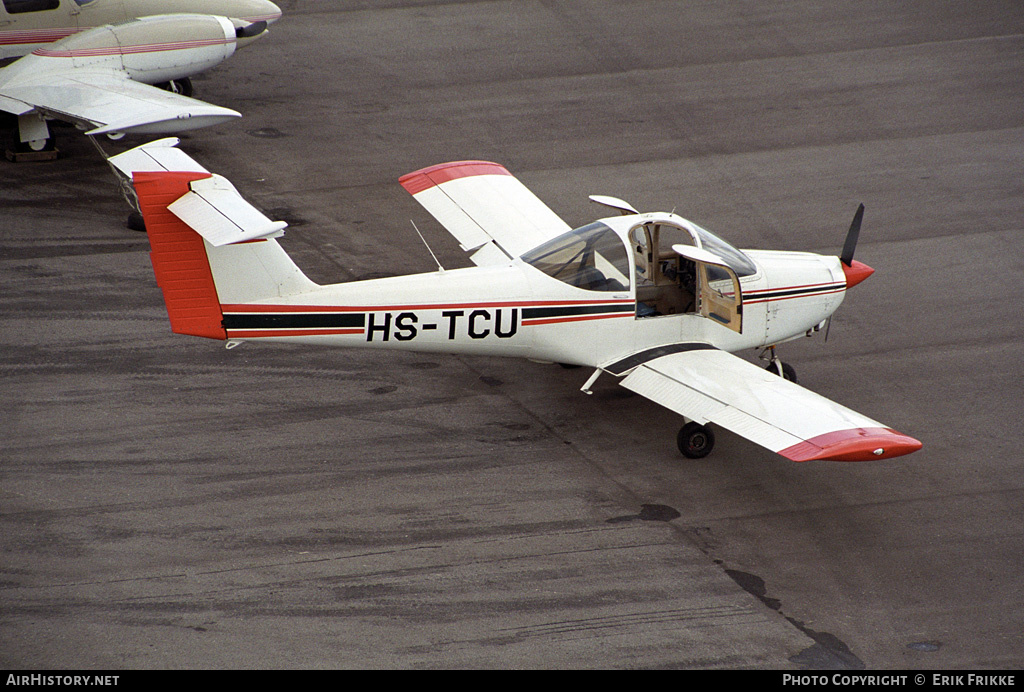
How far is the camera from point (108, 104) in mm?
17109

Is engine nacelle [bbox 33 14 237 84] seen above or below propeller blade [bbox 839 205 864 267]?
above

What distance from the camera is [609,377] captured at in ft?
43.6

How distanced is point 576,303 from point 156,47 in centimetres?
1038

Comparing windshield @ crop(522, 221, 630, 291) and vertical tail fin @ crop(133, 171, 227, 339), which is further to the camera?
windshield @ crop(522, 221, 630, 291)

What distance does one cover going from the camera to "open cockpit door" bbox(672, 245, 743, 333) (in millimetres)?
11922

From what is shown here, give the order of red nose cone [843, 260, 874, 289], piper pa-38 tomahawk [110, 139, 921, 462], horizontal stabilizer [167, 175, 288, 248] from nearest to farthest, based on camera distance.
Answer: horizontal stabilizer [167, 175, 288, 248], piper pa-38 tomahawk [110, 139, 921, 462], red nose cone [843, 260, 874, 289]

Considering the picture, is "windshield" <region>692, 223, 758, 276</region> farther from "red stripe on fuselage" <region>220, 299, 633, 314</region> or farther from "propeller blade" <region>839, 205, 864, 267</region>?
"propeller blade" <region>839, 205, 864, 267</region>

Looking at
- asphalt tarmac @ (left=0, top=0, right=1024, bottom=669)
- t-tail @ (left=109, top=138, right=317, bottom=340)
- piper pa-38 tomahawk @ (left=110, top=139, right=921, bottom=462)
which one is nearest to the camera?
asphalt tarmac @ (left=0, top=0, right=1024, bottom=669)

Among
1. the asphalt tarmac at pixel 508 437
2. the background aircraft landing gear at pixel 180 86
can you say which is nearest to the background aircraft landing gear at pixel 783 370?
the asphalt tarmac at pixel 508 437

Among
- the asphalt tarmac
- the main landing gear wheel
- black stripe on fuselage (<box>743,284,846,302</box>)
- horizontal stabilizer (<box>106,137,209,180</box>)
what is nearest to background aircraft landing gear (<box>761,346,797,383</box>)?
the asphalt tarmac

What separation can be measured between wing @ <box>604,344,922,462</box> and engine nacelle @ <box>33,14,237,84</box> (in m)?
10.8

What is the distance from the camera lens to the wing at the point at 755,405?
9.91m

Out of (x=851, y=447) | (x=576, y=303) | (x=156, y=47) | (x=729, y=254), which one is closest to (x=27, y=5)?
(x=156, y=47)

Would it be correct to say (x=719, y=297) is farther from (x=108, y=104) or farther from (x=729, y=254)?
(x=108, y=104)
